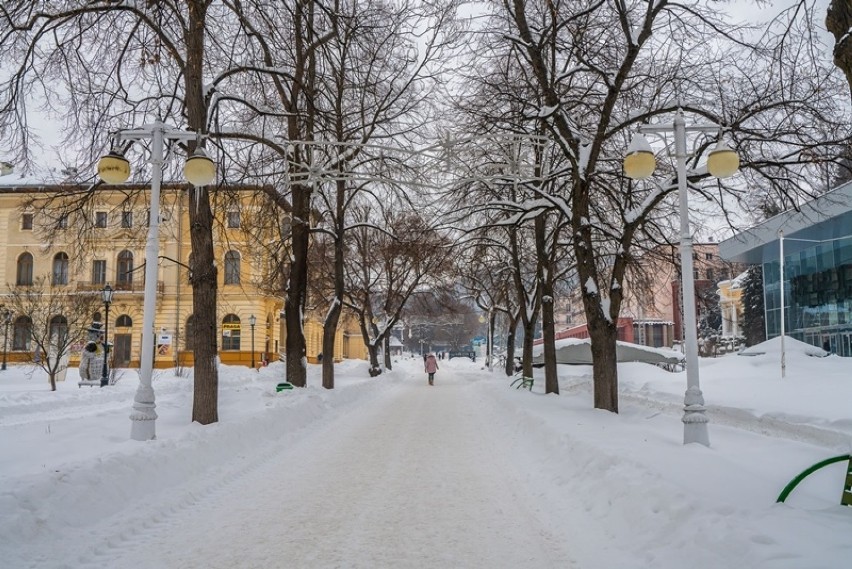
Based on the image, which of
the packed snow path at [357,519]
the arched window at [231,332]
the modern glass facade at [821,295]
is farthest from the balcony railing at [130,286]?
the modern glass facade at [821,295]

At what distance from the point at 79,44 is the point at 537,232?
1322cm

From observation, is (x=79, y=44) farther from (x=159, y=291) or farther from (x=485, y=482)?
(x=159, y=291)

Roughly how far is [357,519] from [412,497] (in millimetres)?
1097

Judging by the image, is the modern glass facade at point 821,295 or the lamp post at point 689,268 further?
the modern glass facade at point 821,295

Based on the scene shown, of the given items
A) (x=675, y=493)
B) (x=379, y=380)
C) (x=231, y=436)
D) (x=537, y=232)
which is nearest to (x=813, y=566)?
(x=675, y=493)

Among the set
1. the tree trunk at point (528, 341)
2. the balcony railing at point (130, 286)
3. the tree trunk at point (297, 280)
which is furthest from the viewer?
the balcony railing at point (130, 286)

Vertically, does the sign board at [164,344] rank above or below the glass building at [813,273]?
below

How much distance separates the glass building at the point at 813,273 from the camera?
32875mm

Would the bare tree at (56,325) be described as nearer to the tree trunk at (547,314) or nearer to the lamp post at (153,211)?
the lamp post at (153,211)

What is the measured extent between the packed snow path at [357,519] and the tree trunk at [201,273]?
196 cm

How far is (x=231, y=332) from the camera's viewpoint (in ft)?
160

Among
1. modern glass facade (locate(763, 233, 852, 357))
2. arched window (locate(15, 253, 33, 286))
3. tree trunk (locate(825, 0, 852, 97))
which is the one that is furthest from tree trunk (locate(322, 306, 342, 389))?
arched window (locate(15, 253, 33, 286))

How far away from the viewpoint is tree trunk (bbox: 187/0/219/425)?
11.2 meters

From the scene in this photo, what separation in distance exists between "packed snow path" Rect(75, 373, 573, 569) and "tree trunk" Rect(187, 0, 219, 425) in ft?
6.44
